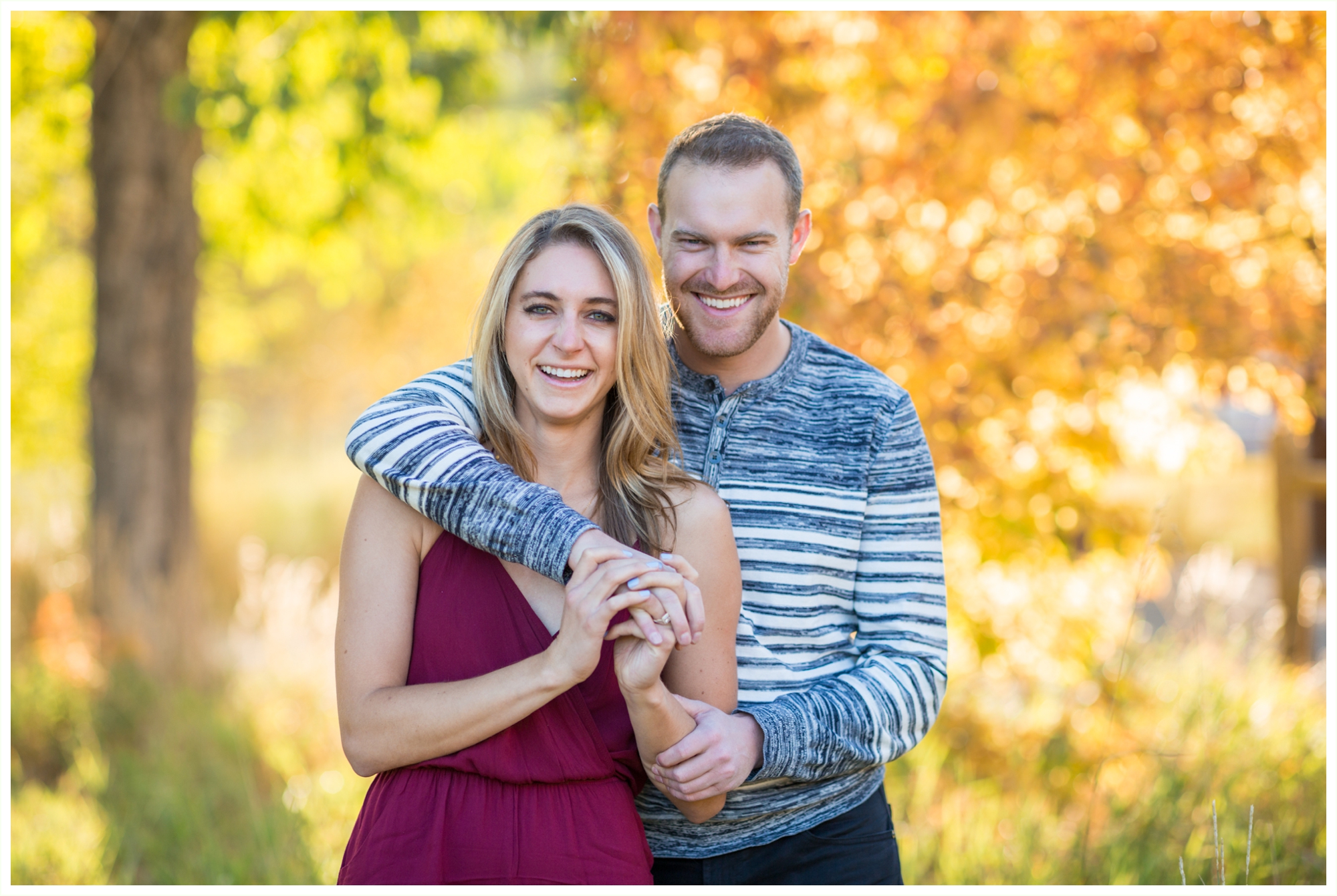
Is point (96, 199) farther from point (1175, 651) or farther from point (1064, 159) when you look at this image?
point (1175, 651)

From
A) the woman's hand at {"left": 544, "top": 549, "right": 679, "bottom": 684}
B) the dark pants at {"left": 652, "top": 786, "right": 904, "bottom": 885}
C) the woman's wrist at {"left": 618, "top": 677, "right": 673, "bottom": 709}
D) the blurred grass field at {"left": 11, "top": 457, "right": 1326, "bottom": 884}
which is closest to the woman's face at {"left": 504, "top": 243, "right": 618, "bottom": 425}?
the woman's hand at {"left": 544, "top": 549, "right": 679, "bottom": 684}

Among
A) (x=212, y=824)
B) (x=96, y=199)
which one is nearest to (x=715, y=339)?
(x=212, y=824)

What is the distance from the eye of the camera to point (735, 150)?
2340mm

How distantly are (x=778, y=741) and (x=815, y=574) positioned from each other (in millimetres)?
381

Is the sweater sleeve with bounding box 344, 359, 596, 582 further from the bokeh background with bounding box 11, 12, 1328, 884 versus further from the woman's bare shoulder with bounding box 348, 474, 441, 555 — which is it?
the bokeh background with bounding box 11, 12, 1328, 884

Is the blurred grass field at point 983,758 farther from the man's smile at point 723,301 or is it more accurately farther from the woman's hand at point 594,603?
the woman's hand at point 594,603

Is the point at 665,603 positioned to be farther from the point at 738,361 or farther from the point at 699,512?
the point at 738,361

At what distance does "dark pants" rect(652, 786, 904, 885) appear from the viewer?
222 cm

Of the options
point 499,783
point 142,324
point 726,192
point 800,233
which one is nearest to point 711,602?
point 499,783

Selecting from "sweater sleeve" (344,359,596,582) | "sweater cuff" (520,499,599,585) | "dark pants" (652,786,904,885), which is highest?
"sweater sleeve" (344,359,596,582)

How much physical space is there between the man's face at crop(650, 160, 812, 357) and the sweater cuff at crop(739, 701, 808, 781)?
0.78m

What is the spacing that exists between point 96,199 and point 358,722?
17.9 feet

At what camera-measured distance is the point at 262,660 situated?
6.02m

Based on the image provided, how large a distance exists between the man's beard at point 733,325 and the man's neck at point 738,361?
0.12ft
